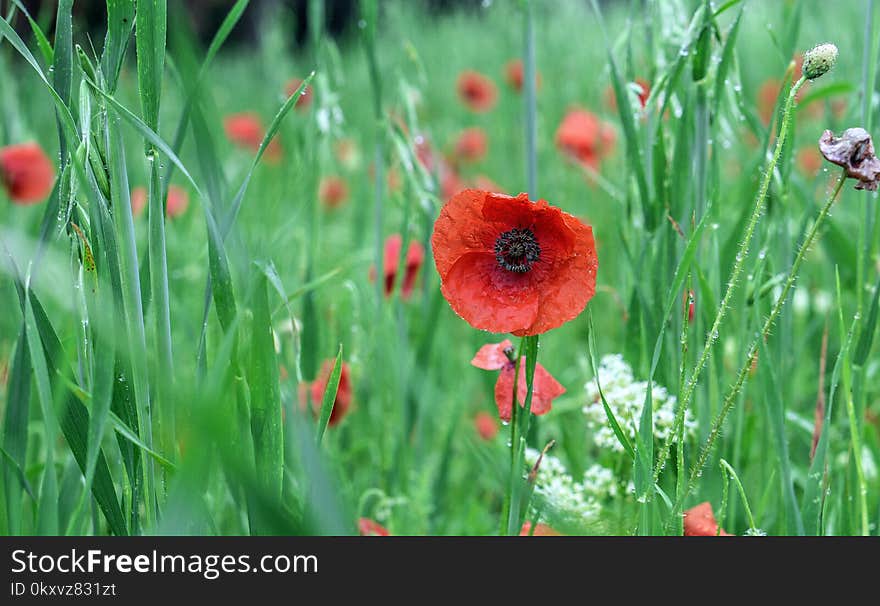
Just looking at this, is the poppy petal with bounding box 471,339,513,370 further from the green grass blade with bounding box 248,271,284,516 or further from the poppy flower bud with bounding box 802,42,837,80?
the poppy flower bud with bounding box 802,42,837,80

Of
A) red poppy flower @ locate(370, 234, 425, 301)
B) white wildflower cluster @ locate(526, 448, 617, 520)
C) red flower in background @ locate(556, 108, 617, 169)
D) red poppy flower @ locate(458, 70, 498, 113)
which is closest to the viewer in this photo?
white wildflower cluster @ locate(526, 448, 617, 520)

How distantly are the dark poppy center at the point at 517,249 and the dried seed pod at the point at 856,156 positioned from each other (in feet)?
0.61

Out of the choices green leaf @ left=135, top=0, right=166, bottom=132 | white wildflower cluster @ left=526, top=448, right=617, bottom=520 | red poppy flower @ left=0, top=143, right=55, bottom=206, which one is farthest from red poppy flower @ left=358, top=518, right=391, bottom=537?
red poppy flower @ left=0, top=143, right=55, bottom=206

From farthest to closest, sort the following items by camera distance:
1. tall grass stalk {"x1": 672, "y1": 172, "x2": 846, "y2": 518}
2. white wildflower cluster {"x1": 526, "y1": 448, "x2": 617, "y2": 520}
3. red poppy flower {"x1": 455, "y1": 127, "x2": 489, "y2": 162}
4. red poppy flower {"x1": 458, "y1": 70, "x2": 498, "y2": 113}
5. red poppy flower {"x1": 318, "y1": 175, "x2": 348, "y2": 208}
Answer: red poppy flower {"x1": 458, "y1": 70, "x2": 498, "y2": 113} → red poppy flower {"x1": 455, "y1": 127, "x2": 489, "y2": 162} → red poppy flower {"x1": 318, "y1": 175, "x2": 348, "y2": 208} → white wildflower cluster {"x1": 526, "y1": 448, "x2": 617, "y2": 520} → tall grass stalk {"x1": 672, "y1": 172, "x2": 846, "y2": 518}

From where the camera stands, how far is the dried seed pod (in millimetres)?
501

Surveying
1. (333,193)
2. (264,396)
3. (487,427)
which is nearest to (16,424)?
(264,396)

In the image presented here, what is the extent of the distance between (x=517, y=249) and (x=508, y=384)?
10 cm

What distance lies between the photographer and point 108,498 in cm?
56

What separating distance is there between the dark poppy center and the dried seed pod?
7.3 inches

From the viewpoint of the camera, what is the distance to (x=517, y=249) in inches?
23.8

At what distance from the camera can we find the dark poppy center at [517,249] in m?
0.60

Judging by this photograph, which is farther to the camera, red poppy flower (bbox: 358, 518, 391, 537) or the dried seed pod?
red poppy flower (bbox: 358, 518, 391, 537)

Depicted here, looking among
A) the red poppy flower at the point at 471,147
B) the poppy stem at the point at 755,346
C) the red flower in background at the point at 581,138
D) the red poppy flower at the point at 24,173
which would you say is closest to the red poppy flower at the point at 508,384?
the poppy stem at the point at 755,346
